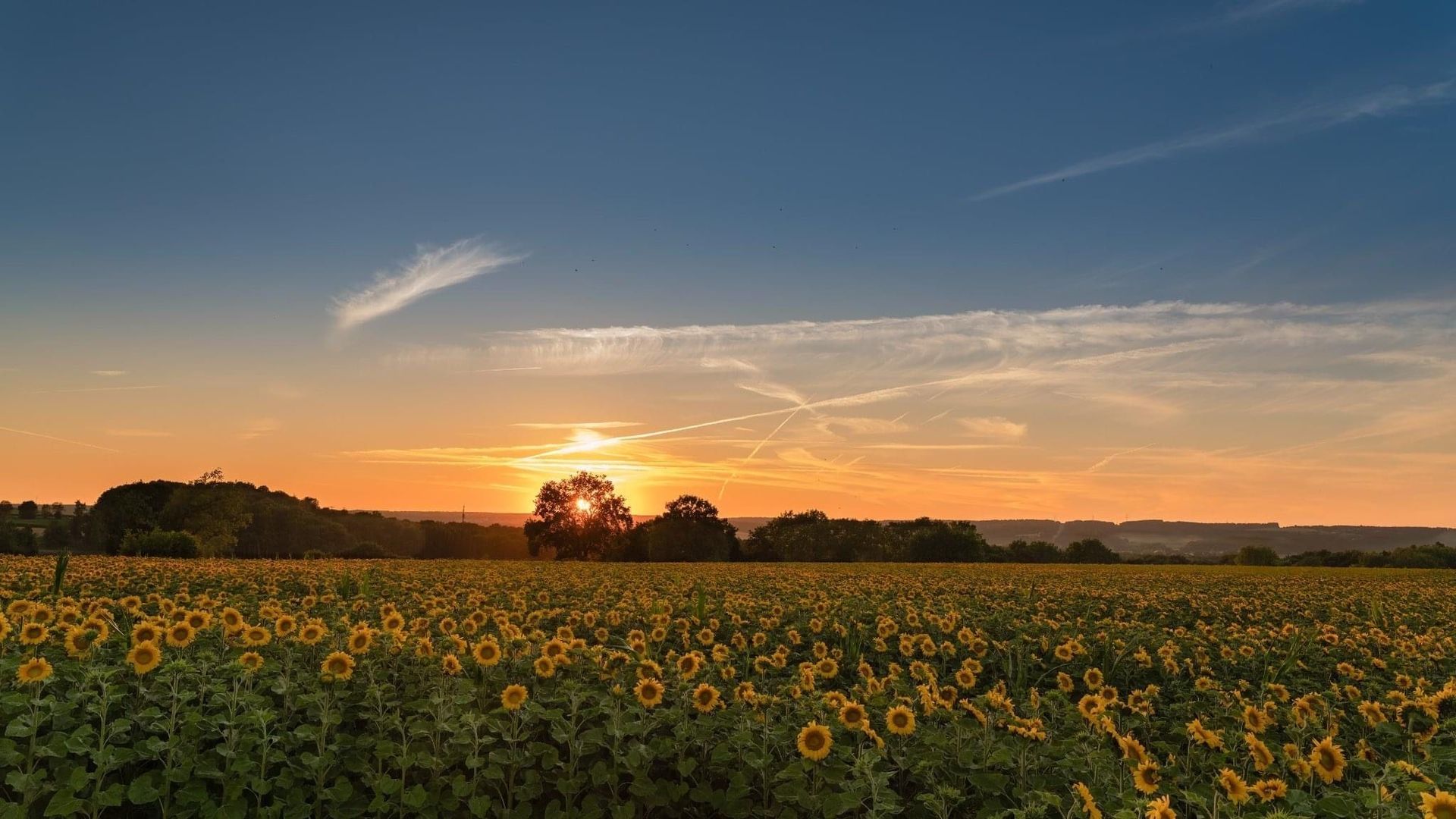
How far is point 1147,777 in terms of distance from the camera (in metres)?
5.74

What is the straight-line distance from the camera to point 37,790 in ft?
22.2

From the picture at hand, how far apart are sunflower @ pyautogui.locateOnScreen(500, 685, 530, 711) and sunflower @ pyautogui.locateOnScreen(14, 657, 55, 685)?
3653 millimetres

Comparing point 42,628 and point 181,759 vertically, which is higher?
point 42,628

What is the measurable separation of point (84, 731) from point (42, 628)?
5.72ft

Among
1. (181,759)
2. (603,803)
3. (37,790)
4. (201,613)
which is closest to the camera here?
(37,790)

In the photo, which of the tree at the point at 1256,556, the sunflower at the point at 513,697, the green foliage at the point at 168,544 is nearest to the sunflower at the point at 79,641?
the sunflower at the point at 513,697

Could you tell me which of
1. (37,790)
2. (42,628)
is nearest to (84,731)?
(37,790)

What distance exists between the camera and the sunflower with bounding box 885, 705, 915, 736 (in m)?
7.40

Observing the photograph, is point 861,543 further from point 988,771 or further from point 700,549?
point 988,771

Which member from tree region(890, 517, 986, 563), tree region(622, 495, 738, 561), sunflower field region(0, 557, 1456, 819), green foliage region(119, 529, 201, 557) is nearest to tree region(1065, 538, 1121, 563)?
tree region(890, 517, 986, 563)

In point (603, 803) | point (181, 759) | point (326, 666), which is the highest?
point (326, 666)

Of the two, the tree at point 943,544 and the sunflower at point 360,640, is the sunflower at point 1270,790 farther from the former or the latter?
the tree at point 943,544

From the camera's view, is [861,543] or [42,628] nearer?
[42,628]

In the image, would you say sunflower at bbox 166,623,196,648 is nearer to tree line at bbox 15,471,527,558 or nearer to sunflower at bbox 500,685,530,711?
sunflower at bbox 500,685,530,711
